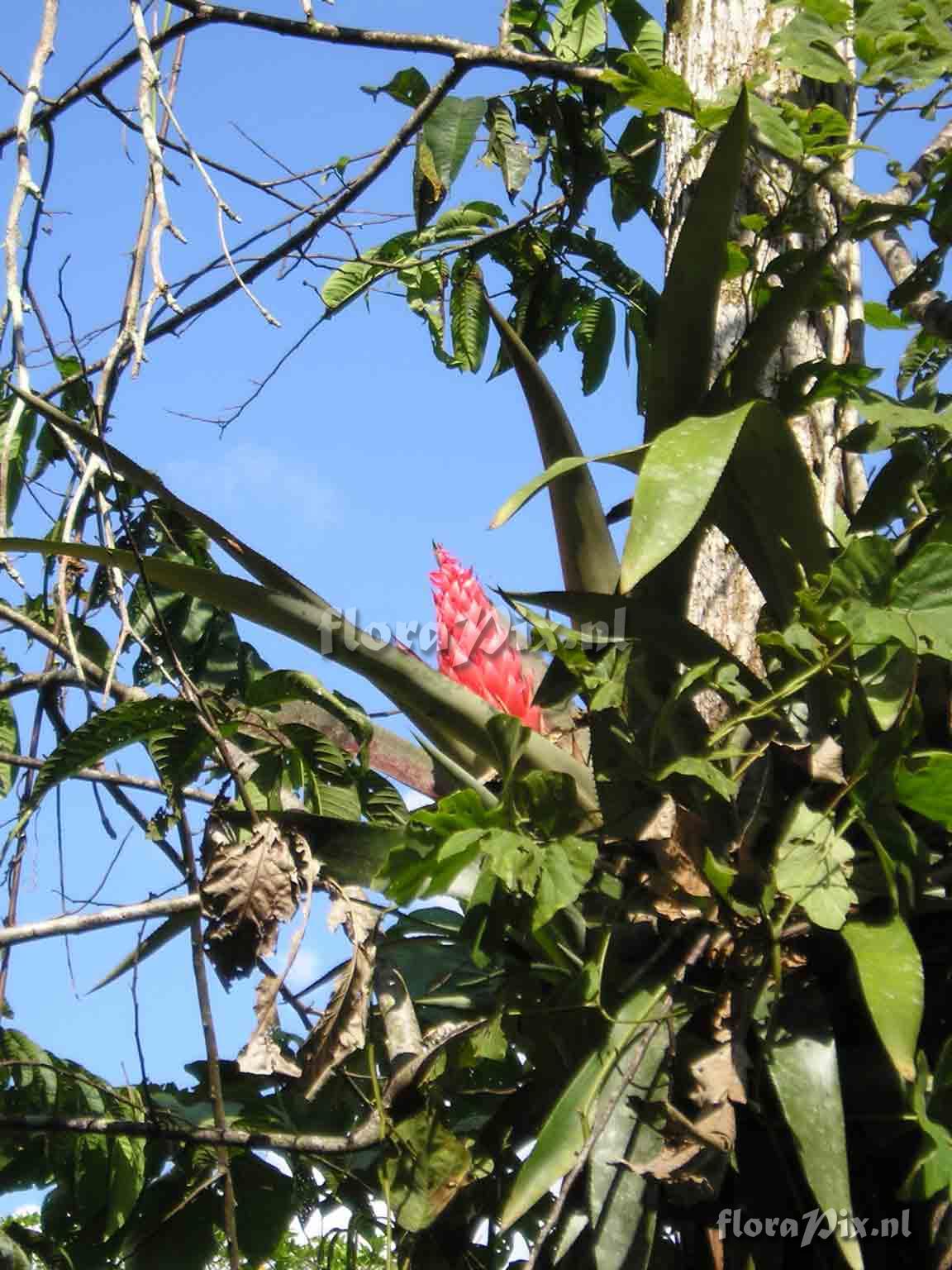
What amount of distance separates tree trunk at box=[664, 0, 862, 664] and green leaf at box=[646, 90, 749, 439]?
0.22 m

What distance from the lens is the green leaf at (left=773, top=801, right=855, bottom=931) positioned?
1.01m

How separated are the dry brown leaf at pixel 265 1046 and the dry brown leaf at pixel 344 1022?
0.02m

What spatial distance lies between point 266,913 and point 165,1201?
0.40 metres

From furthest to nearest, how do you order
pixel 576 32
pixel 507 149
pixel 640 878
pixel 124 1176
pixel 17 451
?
pixel 576 32
pixel 507 149
pixel 17 451
pixel 124 1176
pixel 640 878

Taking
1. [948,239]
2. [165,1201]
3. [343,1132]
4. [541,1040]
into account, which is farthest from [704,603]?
[165,1201]

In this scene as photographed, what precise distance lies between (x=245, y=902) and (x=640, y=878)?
0.35 meters

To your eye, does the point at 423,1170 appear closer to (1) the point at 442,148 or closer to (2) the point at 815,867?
(2) the point at 815,867

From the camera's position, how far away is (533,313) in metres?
2.44

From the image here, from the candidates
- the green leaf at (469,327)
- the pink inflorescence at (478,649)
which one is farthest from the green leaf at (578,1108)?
the green leaf at (469,327)

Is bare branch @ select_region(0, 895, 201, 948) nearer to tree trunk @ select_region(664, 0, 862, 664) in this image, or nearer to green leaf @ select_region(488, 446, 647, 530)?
green leaf @ select_region(488, 446, 647, 530)

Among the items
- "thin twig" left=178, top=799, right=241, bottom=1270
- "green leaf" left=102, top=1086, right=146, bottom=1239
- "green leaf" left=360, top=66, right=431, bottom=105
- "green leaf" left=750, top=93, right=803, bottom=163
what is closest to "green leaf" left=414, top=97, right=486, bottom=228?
"green leaf" left=360, top=66, right=431, bottom=105

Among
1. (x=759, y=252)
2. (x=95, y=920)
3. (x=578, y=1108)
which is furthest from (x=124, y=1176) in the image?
(x=759, y=252)

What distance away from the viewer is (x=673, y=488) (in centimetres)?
104

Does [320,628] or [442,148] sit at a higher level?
[442,148]
